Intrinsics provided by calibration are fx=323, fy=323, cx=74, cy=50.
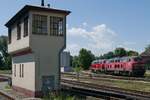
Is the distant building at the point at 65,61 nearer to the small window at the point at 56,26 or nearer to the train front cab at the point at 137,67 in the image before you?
the train front cab at the point at 137,67

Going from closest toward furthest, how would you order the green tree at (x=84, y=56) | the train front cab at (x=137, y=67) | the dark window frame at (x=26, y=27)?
the dark window frame at (x=26, y=27) < the train front cab at (x=137, y=67) < the green tree at (x=84, y=56)

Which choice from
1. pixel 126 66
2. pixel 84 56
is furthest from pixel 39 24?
pixel 84 56

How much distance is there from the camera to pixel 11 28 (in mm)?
29906

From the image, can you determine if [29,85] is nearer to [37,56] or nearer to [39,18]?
[37,56]

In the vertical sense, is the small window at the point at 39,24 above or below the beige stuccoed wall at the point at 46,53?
above

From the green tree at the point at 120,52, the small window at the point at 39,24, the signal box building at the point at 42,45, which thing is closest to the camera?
the signal box building at the point at 42,45

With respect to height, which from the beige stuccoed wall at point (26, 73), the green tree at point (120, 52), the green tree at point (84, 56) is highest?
the green tree at point (120, 52)

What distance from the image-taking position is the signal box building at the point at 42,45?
22312 millimetres

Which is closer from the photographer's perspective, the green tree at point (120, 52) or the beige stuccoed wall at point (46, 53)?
the beige stuccoed wall at point (46, 53)

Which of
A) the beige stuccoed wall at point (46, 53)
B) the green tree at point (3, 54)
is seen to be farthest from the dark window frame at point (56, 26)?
the green tree at point (3, 54)

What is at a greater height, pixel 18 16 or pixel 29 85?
pixel 18 16

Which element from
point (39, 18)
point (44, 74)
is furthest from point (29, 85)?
point (39, 18)

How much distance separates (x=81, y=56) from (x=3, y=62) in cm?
Answer: 3530

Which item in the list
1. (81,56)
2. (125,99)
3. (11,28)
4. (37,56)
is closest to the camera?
(125,99)
